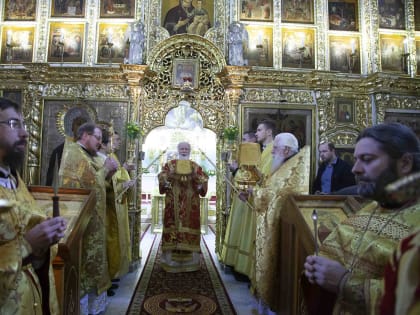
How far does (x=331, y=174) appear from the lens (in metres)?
5.42

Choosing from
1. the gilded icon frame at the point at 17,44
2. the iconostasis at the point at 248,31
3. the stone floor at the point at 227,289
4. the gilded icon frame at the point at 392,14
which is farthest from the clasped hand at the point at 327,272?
the gilded icon frame at the point at 392,14

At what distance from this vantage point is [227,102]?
24.2ft

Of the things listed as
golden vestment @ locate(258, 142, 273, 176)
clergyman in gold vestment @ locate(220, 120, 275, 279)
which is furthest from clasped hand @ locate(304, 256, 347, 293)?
clergyman in gold vestment @ locate(220, 120, 275, 279)

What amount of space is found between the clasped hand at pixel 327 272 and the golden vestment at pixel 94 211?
2639 millimetres

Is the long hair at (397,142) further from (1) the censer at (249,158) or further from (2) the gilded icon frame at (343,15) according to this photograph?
(2) the gilded icon frame at (343,15)

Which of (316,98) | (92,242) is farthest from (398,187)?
(316,98)

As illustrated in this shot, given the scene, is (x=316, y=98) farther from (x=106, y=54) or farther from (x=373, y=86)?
(x=106, y=54)

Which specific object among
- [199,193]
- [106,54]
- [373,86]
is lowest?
[199,193]

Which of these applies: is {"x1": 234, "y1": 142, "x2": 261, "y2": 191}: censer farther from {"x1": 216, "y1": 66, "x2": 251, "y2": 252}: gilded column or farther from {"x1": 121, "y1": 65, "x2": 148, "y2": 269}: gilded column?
{"x1": 121, "y1": 65, "x2": 148, "y2": 269}: gilded column

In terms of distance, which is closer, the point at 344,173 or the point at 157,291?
the point at 157,291

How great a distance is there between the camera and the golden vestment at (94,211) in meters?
3.54

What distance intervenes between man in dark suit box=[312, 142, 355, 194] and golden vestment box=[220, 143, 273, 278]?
1.18 m

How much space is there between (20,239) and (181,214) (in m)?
4.59

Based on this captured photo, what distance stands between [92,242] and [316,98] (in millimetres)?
5786
